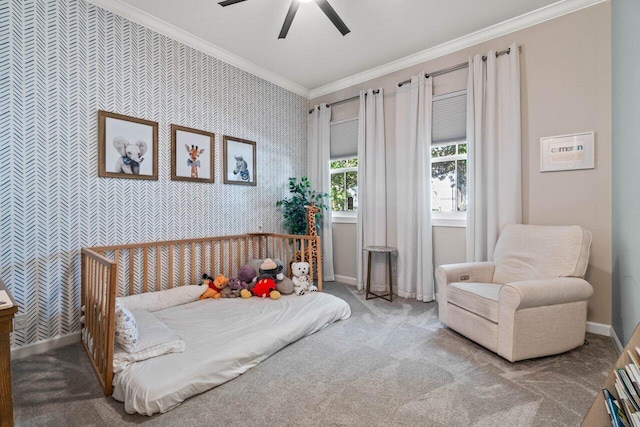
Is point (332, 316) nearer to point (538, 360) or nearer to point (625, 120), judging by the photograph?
point (538, 360)

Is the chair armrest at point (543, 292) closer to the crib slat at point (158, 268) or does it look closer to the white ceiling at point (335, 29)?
the white ceiling at point (335, 29)

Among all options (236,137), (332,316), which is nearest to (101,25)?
(236,137)

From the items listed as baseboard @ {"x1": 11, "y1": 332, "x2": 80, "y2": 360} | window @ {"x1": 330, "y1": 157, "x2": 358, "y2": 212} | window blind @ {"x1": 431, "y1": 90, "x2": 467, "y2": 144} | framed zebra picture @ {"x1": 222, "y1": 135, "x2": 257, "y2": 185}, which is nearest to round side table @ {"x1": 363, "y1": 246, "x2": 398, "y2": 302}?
window @ {"x1": 330, "y1": 157, "x2": 358, "y2": 212}

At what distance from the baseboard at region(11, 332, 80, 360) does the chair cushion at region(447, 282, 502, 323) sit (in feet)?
9.76

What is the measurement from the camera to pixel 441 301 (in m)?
2.50

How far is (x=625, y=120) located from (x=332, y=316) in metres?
2.50

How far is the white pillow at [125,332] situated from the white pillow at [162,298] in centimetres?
63

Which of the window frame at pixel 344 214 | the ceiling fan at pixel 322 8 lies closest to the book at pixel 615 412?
the ceiling fan at pixel 322 8

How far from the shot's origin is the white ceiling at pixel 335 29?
8.11ft

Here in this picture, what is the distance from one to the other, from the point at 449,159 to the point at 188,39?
2967mm

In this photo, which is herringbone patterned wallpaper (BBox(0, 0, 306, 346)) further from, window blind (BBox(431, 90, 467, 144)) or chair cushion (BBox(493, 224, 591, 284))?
chair cushion (BBox(493, 224, 591, 284))

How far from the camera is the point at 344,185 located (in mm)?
4148

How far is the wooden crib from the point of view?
1.65 metres

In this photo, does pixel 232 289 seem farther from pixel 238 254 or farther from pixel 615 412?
pixel 615 412
